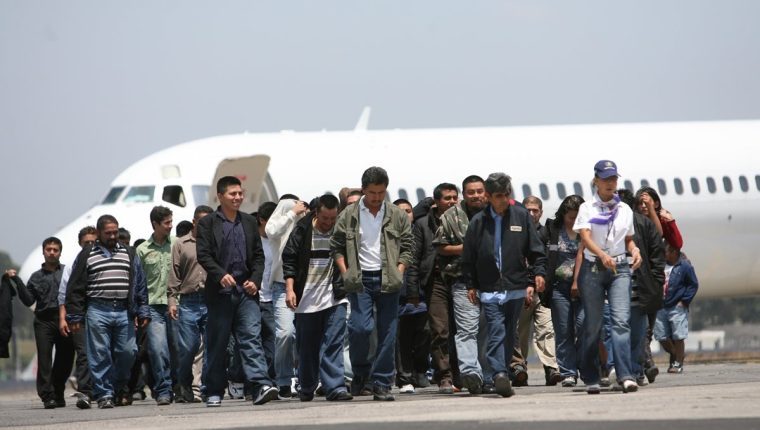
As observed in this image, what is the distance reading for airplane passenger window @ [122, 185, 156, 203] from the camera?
24750mm

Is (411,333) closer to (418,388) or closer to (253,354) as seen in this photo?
(418,388)

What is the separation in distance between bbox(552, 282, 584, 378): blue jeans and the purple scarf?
2.25m

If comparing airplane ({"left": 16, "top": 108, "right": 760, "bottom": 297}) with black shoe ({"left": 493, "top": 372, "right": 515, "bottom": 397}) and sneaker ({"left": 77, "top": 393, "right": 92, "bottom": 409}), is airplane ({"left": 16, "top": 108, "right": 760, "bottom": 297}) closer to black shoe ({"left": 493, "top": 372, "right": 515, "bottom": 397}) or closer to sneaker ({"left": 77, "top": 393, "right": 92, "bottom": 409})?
sneaker ({"left": 77, "top": 393, "right": 92, "bottom": 409})

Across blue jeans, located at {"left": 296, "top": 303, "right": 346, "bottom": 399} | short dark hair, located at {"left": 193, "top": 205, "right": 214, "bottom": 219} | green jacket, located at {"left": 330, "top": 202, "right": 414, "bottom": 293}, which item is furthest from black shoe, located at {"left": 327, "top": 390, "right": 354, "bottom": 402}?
short dark hair, located at {"left": 193, "top": 205, "right": 214, "bottom": 219}

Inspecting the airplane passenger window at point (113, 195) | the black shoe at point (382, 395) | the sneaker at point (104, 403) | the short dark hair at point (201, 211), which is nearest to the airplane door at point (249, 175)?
the airplane passenger window at point (113, 195)

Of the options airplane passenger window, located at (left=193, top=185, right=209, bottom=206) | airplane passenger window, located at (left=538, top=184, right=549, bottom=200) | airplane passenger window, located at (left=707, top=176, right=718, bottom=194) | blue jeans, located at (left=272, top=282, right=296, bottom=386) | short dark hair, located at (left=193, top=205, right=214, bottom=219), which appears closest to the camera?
blue jeans, located at (left=272, top=282, right=296, bottom=386)

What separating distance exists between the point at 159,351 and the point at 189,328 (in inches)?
36.6

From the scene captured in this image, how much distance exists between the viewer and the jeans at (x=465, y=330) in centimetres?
1484

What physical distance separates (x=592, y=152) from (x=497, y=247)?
12.4 m

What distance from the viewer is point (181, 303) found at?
53.9ft

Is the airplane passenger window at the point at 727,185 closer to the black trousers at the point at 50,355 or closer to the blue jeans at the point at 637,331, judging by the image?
the blue jeans at the point at 637,331

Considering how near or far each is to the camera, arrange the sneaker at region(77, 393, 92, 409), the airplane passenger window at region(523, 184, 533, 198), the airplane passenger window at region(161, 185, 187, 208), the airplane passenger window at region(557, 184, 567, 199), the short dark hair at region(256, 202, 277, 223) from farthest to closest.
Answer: the airplane passenger window at region(557, 184, 567, 199) < the airplane passenger window at region(523, 184, 533, 198) < the airplane passenger window at region(161, 185, 187, 208) < the short dark hair at region(256, 202, 277, 223) < the sneaker at region(77, 393, 92, 409)

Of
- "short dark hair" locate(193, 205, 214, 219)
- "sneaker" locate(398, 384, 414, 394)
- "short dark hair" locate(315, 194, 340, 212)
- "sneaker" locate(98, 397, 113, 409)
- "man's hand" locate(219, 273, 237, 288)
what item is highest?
"short dark hair" locate(193, 205, 214, 219)

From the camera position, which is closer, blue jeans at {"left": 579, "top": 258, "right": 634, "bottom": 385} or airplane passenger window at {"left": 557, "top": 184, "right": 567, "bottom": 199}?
blue jeans at {"left": 579, "top": 258, "right": 634, "bottom": 385}
